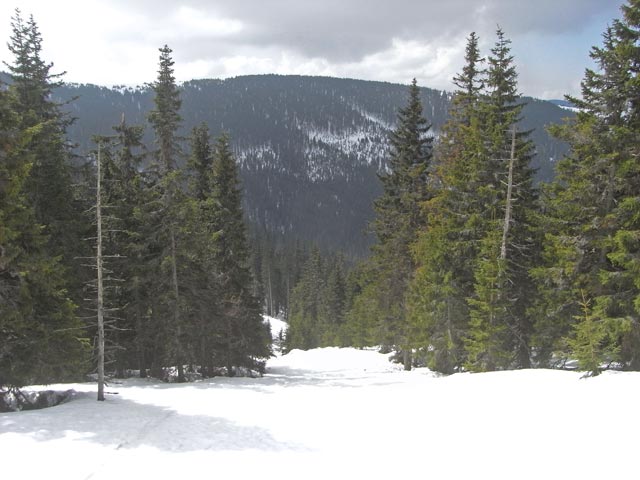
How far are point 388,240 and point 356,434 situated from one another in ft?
53.6

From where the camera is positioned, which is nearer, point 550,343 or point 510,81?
point 550,343

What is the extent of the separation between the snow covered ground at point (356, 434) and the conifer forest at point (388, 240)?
240cm

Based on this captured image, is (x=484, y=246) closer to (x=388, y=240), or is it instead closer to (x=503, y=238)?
(x=503, y=238)

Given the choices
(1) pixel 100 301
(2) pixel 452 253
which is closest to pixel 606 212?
(2) pixel 452 253

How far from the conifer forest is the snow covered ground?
7.88ft

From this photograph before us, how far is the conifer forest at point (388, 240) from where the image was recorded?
14.7 meters

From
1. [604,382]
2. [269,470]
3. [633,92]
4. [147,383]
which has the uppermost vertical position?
[633,92]

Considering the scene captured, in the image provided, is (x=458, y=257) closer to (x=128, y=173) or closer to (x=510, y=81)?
(x=510, y=81)

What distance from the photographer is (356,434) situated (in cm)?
1288

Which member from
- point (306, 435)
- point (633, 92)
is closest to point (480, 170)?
point (633, 92)

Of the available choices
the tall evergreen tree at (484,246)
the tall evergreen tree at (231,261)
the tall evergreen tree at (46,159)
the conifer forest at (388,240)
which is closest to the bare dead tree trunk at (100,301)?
the conifer forest at (388,240)

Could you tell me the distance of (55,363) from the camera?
14.8 meters

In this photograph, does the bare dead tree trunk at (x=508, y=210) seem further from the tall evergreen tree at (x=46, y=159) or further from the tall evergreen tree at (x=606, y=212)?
the tall evergreen tree at (x=46, y=159)

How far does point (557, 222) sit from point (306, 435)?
12.3 m
